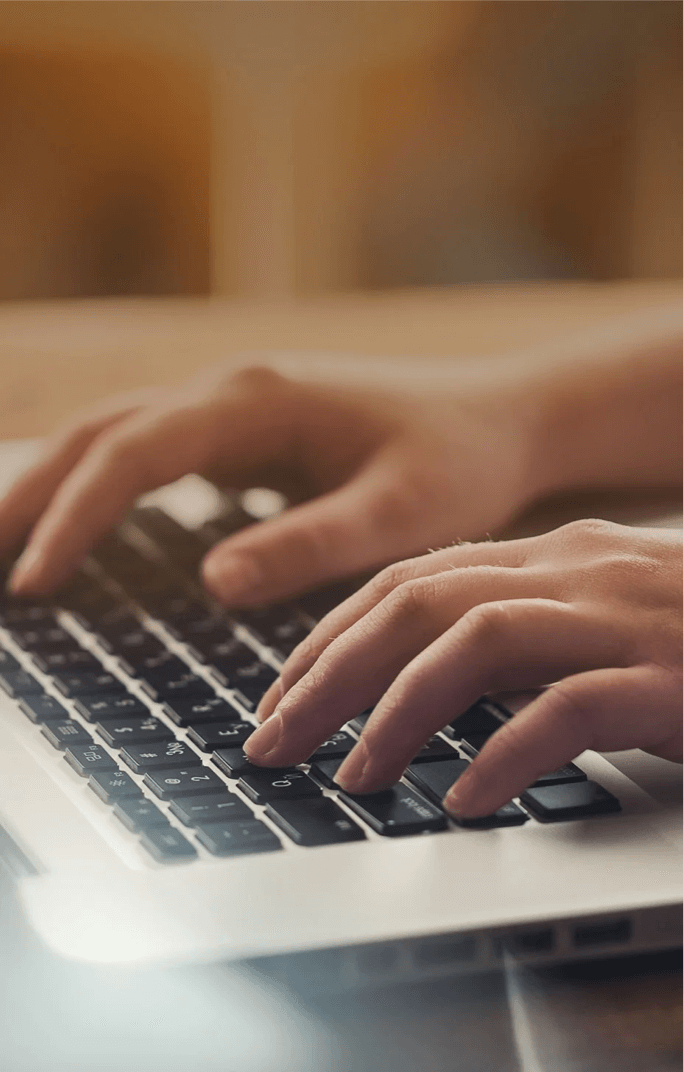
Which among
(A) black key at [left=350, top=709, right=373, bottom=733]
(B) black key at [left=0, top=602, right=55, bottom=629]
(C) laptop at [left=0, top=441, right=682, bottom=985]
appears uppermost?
(A) black key at [left=350, top=709, right=373, bottom=733]

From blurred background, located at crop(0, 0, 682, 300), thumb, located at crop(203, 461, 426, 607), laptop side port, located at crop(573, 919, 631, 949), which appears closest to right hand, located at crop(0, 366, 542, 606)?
thumb, located at crop(203, 461, 426, 607)

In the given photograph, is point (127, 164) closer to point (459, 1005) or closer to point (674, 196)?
point (674, 196)

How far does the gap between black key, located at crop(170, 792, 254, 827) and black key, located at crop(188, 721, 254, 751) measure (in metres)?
0.03

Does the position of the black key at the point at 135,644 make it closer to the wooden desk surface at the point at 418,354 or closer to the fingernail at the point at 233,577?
the fingernail at the point at 233,577

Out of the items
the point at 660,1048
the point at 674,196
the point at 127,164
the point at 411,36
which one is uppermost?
the point at 411,36

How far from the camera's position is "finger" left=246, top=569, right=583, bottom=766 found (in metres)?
0.29

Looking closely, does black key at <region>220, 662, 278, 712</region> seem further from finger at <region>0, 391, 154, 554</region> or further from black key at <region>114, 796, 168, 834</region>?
finger at <region>0, 391, 154, 554</region>

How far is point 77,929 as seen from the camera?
9.4 inches

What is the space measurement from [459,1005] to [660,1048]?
0.04m

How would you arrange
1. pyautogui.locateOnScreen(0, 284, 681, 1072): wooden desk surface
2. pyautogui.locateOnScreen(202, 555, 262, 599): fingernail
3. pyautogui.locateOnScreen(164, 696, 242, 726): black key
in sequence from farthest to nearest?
pyautogui.locateOnScreen(202, 555, 262, 599): fingernail < pyautogui.locateOnScreen(164, 696, 242, 726): black key < pyautogui.locateOnScreen(0, 284, 681, 1072): wooden desk surface

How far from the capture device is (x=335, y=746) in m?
0.30

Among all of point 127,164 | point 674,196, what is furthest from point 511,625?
point 127,164

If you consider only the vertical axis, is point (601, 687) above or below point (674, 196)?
below

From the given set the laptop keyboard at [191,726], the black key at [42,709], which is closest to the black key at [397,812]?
the laptop keyboard at [191,726]
